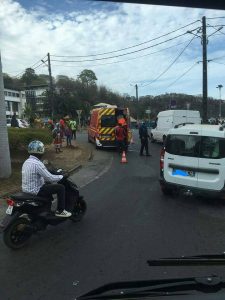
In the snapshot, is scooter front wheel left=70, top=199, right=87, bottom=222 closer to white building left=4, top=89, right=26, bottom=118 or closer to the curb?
the curb

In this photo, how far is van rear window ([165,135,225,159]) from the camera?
9.34 metres

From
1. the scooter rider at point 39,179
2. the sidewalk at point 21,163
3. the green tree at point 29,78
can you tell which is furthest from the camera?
the green tree at point 29,78

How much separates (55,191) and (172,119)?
69.7ft

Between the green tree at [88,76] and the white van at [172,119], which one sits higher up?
the green tree at [88,76]

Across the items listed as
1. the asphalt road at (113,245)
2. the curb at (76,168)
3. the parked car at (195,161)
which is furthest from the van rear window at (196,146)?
the curb at (76,168)

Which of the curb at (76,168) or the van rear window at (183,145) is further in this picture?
the curb at (76,168)

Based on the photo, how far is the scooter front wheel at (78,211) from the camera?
797 centimetres

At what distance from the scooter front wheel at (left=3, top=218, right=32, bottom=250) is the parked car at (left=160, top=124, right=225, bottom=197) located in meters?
4.37

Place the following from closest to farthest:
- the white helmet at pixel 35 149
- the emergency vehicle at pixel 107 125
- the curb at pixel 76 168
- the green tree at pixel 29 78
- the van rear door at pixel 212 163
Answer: the white helmet at pixel 35 149, the van rear door at pixel 212 163, the curb at pixel 76 168, the emergency vehicle at pixel 107 125, the green tree at pixel 29 78

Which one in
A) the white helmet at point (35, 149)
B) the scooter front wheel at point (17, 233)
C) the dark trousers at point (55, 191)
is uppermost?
the white helmet at point (35, 149)

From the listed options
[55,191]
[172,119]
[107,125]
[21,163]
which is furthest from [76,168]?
[172,119]

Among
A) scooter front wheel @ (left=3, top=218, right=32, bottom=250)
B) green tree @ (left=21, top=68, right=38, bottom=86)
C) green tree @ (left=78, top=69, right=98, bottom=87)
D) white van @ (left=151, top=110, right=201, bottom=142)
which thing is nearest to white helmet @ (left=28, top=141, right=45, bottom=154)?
scooter front wheel @ (left=3, top=218, right=32, bottom=250)

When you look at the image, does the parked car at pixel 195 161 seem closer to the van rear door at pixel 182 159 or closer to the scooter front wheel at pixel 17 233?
the van rear door at pixel 182 159

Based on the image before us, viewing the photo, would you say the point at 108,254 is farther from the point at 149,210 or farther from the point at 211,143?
the point at 211,143
